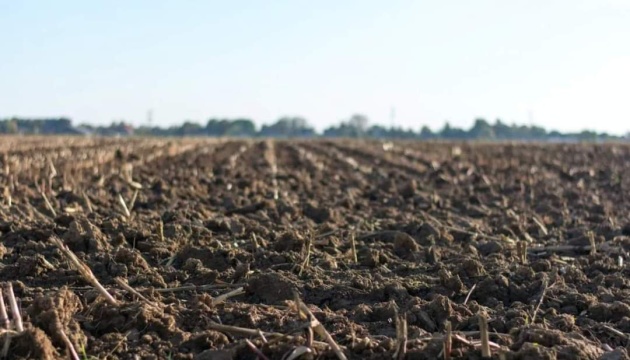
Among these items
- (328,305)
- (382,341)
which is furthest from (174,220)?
(382,341)

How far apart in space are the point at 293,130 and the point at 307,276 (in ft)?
362

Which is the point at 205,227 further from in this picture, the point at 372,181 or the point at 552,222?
the point at 372,181

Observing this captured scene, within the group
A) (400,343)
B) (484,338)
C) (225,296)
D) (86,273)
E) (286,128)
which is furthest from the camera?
(286,128)

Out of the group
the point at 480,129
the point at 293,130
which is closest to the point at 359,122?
the point at 293,130

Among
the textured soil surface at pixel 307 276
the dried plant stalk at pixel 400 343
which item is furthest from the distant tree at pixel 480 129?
the dried plant stalk at pixel 400 343

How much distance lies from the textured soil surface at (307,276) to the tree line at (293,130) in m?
68.9

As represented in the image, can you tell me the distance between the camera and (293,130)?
115500 mm

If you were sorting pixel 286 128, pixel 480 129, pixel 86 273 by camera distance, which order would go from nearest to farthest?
pixel 86 273, pixel 480 129, pixel 286 128

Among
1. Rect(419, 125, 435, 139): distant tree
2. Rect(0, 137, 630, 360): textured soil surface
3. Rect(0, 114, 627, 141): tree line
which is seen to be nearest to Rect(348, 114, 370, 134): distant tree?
Rect(0, 114, 627, 141): tree line

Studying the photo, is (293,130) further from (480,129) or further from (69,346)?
(69,346)

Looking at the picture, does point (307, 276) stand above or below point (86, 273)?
below

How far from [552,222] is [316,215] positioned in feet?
9.29

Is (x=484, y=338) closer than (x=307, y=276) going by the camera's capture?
Yes

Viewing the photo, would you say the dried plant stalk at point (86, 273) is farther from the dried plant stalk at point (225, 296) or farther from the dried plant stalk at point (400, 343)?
the dried plant stalk at point (400, 343)
